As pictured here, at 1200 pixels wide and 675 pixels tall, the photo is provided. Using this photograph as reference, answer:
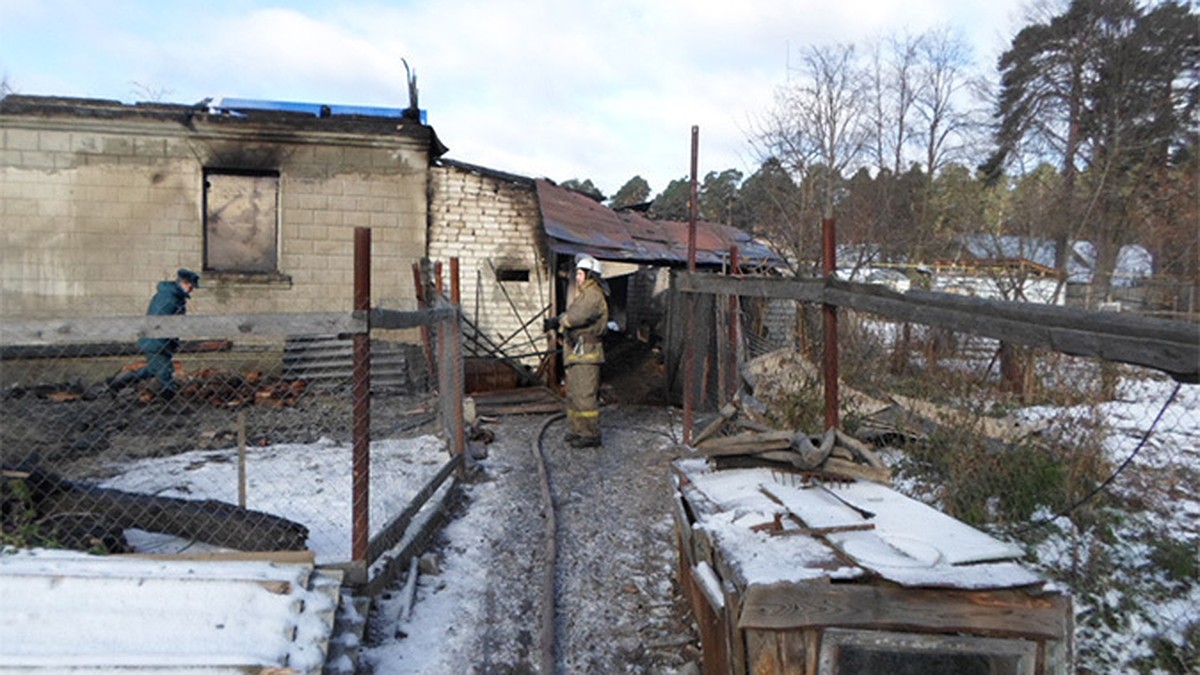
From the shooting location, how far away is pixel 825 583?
2.56m

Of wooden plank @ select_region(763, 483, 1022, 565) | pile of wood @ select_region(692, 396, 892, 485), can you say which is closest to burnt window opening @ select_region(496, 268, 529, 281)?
pile of wood @ select_region(692, 396, 892, 485)

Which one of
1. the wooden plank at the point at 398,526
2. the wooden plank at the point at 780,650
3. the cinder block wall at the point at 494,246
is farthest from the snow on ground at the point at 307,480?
the cinder block wall at the point at 494,246

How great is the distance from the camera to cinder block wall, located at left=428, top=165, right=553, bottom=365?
12.3 meters

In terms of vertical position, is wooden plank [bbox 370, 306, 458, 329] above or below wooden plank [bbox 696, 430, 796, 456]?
above

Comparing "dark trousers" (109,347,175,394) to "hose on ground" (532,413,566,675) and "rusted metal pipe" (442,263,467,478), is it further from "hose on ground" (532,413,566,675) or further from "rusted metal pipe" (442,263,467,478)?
"hose on ground" (532,413,566,675)

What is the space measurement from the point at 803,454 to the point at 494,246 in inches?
364

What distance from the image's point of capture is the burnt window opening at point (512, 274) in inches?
497

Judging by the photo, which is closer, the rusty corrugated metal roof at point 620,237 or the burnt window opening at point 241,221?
the rusty corrugated metal roof at point 620,237

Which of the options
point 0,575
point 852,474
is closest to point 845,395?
point 852,474

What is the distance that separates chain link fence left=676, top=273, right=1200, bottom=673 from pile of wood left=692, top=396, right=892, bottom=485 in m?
0.68

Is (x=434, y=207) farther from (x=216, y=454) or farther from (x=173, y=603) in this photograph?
(x=173, y=603)

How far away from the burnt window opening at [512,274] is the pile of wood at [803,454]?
8.47 meters

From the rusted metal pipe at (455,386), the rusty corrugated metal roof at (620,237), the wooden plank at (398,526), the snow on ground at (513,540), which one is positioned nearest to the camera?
the snow on ground at (513,540)

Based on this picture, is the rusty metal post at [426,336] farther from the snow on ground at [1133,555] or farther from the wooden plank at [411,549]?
the snow on ground at [1133,555]
